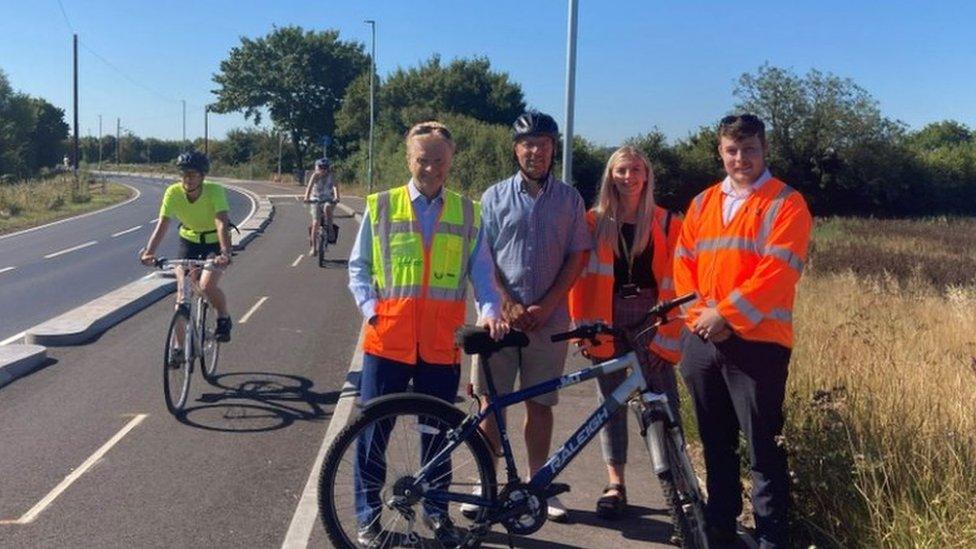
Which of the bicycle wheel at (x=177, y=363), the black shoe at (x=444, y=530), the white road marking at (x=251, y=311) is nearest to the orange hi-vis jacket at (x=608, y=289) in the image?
the black shoe at (x=444, y=530)

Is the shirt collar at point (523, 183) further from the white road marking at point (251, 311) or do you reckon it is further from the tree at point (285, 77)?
the tree at point (285, 77)

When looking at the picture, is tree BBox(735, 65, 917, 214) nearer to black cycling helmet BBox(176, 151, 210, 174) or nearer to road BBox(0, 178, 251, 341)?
road BBox(0, 178, 251, 341)

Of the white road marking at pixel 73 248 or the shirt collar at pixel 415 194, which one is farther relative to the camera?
the white road marking at pixel 73 248

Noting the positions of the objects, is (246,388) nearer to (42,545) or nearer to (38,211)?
(42,545)

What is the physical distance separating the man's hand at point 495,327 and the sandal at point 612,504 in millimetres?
1256

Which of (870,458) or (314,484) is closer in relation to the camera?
(870,458)

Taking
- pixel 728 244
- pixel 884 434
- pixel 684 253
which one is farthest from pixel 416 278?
pixel 884 434

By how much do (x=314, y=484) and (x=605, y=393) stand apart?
70.5 inches

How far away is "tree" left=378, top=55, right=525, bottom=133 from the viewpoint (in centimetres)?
6378

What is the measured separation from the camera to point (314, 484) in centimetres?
573

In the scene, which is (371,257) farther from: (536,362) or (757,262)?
(757,262)

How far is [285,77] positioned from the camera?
260 feet

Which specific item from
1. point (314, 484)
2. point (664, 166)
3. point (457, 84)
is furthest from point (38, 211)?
point (314, 484)

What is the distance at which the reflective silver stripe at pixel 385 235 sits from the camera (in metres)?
4.61
